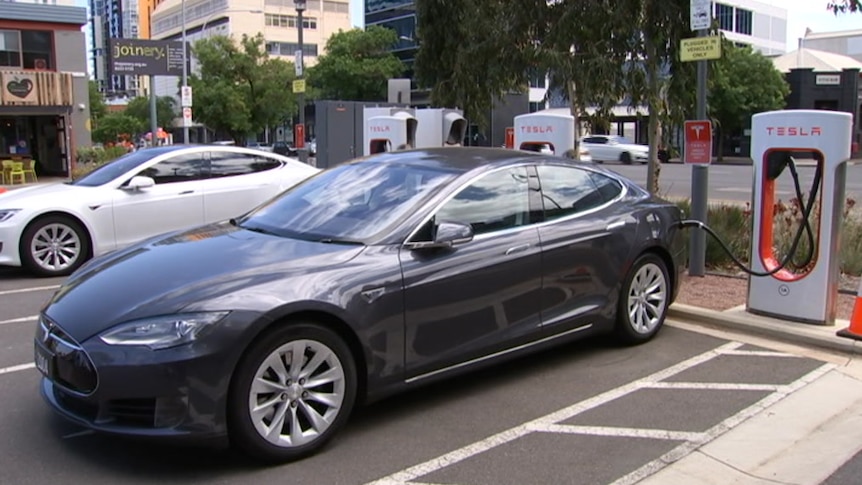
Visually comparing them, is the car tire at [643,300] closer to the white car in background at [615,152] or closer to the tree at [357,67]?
the white car in background at [615,152]

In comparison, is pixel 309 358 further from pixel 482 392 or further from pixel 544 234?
pixel 544 234

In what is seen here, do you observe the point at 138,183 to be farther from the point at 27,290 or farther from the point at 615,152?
the point at 615,152

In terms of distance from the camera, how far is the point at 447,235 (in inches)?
172

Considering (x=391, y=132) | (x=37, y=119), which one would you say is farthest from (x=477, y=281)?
(x=37, y=119)

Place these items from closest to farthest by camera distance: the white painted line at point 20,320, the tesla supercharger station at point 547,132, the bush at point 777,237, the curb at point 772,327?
the curb at point 772,327 < the white painted line at point 20,320 < the bush at point 777,237 < the tesla supercharger station at point 547,132

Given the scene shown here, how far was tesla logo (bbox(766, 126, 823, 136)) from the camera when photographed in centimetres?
608

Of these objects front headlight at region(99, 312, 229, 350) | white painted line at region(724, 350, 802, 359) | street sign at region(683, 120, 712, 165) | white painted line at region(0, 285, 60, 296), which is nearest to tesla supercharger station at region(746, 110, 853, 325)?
white painted line at region(724, 350, 802, 359)

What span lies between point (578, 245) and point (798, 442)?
1.85 m

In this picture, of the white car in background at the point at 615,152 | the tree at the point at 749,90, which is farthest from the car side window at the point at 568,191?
the tree at the point at 749,90

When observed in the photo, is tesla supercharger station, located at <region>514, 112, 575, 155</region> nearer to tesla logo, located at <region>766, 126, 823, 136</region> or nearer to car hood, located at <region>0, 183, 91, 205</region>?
tesla logo, located at <region>766, 126, 823, 136</region>

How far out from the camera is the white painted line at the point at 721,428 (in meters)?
3.82

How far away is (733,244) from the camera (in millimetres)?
9289

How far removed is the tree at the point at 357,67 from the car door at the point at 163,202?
185 ft

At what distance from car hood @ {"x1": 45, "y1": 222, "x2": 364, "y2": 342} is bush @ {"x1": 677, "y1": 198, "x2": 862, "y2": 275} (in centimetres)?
580
